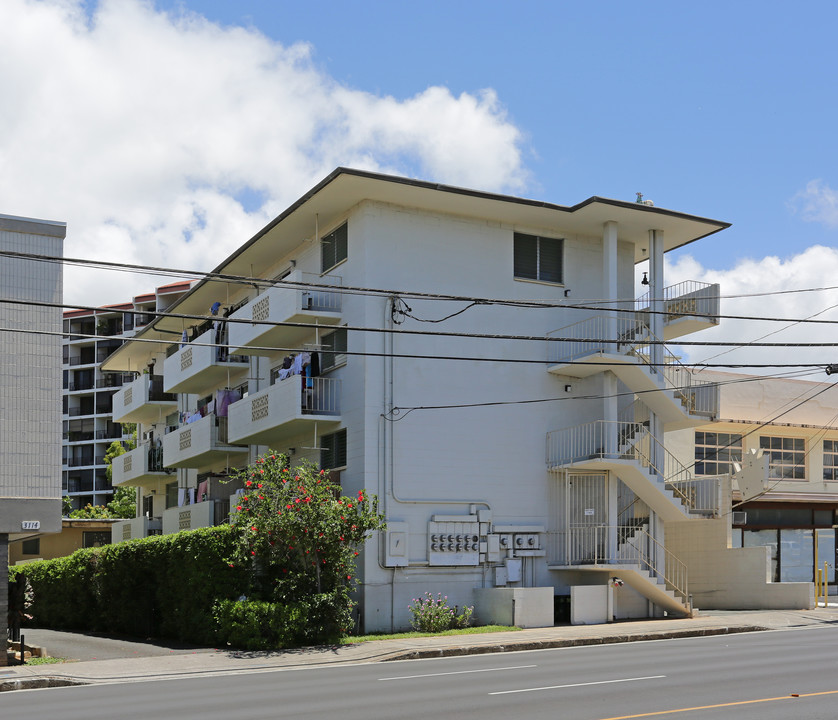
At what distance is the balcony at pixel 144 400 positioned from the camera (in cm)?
4219

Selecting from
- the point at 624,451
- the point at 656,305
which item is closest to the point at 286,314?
the point at 624,451

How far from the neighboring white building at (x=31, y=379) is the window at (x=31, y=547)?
3272 centimetres

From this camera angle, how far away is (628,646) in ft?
72.3

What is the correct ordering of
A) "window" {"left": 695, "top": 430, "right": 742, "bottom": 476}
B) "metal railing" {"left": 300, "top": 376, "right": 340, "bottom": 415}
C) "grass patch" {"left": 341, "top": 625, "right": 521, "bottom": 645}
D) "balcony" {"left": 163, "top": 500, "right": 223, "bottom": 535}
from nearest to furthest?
"grass patch" {"left": 341, "top": 625, "right": 521, "bottom": 645} → "metal railing" {"left": 300, "top": 376, "right": 340, "bottom": 415} → "balcony" {"left": 163, "top": 500, "right": 223, "bottom": 535} → "window" {"left": 695, "top": 430, "right": 742, "bottom": 476}

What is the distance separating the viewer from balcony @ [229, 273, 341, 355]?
28062 millimetres

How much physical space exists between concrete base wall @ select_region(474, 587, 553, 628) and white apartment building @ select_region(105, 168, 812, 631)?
0.05 m

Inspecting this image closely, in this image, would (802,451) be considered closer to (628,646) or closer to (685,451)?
(685,451)

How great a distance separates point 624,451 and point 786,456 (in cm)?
1137

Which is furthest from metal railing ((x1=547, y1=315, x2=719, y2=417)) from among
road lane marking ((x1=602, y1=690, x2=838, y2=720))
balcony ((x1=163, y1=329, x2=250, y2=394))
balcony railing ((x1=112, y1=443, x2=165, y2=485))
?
balcony railing ((x1=112, y1=443, x2=165, y2=485))

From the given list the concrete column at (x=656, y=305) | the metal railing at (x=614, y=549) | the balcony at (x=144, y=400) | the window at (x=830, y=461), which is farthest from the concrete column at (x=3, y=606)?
Answer: the window at (x=830, y=461)

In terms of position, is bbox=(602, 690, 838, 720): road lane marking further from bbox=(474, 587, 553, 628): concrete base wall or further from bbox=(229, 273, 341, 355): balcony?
bbox=(229, 273, 341, 355): balcony

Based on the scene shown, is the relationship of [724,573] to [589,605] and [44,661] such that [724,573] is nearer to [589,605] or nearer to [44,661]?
[589,605]

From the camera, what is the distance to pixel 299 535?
22.8 metres

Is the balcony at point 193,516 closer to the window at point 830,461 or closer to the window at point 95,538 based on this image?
the window at point 95,538
